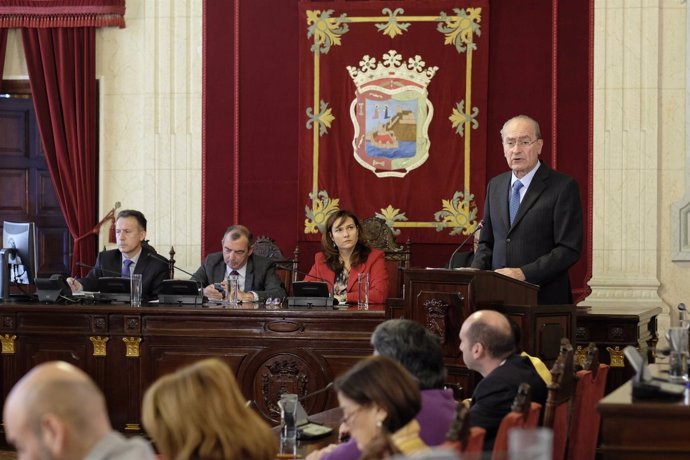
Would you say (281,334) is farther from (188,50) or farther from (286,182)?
(188,50)

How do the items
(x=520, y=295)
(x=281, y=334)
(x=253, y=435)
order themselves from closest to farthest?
(x=253, y=435) < (x=520, y=295) < (x=281, y=334)

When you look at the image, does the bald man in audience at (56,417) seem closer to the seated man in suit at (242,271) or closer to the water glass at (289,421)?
the water glass at (289,421)

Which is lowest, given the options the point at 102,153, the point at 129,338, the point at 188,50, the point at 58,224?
the point at 129,338

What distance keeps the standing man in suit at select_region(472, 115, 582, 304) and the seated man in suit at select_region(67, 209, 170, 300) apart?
9.31 ft

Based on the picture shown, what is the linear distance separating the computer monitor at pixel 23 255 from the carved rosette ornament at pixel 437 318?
10.5 feet

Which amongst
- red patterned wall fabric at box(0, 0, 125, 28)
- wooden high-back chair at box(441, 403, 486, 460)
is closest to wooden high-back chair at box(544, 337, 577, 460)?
wooden high-back chair at box(441, 403, 486, 460)

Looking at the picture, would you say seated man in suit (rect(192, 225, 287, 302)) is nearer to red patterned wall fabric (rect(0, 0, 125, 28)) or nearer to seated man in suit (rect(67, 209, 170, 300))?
seated man in suit (rect(67, 209, 170, 300))

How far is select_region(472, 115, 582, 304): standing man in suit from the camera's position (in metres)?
5.31

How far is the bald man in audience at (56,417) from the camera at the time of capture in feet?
6.95

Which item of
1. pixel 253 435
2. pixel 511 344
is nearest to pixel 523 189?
pixel 511 344

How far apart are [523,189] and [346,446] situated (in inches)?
102

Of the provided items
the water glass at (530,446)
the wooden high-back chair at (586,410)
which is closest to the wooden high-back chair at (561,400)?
the wooden high-back chair at (586,410)

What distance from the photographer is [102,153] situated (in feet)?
29.9

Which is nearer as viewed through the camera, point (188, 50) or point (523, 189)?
point (523, 189)
